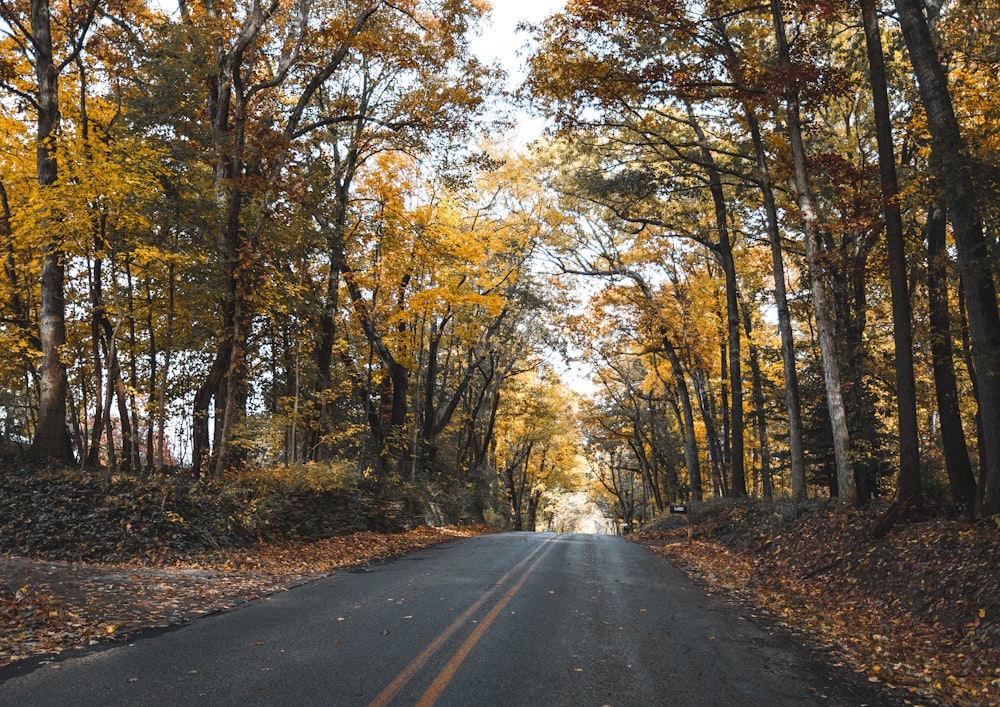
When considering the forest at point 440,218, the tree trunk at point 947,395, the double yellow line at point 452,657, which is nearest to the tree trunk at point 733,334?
the forest at point 440,218

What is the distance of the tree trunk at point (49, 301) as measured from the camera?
42.8 ft

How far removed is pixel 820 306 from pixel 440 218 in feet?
44.4

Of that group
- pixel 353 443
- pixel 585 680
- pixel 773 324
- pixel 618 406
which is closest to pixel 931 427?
pixel 773 324

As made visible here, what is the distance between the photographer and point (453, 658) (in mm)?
5691

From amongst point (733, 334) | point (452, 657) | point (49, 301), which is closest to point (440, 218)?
point (733, 334)

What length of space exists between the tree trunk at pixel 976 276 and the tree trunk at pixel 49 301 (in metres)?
15.7

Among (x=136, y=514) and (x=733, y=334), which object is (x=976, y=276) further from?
(x=136, y=514)

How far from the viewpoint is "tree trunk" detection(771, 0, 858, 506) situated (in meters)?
12.9

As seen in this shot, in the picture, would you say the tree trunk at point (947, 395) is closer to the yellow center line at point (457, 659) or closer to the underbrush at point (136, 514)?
the yellow center line at point (457, 659)

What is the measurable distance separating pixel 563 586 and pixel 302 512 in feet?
24.9

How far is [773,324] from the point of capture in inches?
1326

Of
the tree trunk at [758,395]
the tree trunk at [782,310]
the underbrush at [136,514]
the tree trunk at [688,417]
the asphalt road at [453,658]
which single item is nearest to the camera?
the asphalt road at [453,658]

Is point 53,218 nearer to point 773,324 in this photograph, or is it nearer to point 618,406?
point 618,406

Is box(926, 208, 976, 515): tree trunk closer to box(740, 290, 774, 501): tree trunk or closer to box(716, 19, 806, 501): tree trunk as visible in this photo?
box(716, 19, 806, 501): tree trunk
